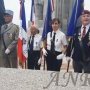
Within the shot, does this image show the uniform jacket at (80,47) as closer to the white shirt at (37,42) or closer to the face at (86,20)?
the face at (86,20)

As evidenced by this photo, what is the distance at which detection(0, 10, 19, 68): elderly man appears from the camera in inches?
271

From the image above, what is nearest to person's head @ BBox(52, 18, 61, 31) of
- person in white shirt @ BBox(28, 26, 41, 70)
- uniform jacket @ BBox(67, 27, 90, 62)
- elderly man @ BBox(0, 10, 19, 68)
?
uniform jacket @ BBox(67, 27, 90, 62)

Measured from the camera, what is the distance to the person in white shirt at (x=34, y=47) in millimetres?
6692

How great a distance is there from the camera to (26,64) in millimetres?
7258

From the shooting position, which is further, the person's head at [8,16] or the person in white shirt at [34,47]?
the person's head at [8,16]

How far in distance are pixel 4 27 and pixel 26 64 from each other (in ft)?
2.60

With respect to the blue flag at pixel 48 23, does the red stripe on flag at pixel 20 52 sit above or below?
below

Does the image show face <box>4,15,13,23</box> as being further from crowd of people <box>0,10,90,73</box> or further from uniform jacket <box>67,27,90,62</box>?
uniform jacket <box>67,27,90,62</box>

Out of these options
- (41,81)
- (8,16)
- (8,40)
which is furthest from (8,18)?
(41,81)

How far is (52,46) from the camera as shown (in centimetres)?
631

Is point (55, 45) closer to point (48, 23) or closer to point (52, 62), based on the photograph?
point (52, 62)

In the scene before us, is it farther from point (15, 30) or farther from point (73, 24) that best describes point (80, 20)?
point (15, 30)

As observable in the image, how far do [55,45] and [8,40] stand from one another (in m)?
1.01

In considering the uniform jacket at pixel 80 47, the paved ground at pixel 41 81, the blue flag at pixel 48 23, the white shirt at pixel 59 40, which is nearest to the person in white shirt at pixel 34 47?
the blue flag at pixel 48 23
